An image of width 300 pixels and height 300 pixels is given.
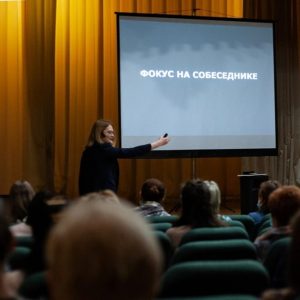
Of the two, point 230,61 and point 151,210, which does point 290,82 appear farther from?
point 151,210

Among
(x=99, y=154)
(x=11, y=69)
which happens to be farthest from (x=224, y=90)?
(x=11, y=69)

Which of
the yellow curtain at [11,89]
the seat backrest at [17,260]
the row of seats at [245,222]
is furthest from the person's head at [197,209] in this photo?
the yellow curtain at [11,89]

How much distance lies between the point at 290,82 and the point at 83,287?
757cm

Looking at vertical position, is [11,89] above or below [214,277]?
above

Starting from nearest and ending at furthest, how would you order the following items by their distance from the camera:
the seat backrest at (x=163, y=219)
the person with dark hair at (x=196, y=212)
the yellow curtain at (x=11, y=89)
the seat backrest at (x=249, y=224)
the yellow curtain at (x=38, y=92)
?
the person with dark hair at (x=196, y=212) → the seat backrest at (x=163, y=219) → the seat backrest at (x=249, y=224) → the yellow curtain at (x=38, y=92) → the yellow curtain at (x=11, y=89)

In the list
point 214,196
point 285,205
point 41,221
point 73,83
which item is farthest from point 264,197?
point 73,83

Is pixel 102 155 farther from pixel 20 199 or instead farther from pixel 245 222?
pixel 245 222

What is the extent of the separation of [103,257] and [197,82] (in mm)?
6121

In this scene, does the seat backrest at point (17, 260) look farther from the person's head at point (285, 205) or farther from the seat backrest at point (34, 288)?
the person's head at point (285, 205)

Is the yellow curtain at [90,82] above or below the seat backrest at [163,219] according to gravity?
above

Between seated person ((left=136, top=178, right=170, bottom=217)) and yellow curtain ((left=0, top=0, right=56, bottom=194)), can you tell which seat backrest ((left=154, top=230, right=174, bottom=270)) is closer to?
seated person ((left=136, top=178, right=170, bottom=217))

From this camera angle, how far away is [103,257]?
1008mm

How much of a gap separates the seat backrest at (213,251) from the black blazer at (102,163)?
326 centimetres

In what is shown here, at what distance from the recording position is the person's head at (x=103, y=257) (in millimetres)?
1006
